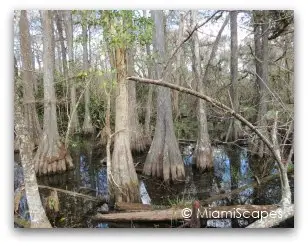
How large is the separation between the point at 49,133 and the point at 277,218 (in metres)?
2.35

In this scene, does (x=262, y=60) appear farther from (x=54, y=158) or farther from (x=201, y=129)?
(x=54, y=158)

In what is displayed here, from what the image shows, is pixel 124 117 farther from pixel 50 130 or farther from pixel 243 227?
pixel 243 227

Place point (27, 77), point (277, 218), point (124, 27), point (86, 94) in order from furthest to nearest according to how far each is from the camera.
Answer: point (86, 94)
point (27, 77)
point (277, 218)
point (124, 27)

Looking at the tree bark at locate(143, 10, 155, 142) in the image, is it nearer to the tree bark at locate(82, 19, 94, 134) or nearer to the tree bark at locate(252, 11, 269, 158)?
the tree bark at locate(82, 19, 94, 134)

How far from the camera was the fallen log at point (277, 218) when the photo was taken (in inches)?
125

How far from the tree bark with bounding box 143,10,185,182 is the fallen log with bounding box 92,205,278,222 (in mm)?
717

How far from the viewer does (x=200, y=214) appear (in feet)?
10.7

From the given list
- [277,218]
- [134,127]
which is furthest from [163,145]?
[277,218]

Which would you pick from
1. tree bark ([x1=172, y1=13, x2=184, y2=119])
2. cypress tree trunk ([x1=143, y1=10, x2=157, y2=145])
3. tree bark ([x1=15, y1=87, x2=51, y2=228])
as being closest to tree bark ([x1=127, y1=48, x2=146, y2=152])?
cypress tree trunk ([x1=143, y1=10, x2=157, y2=145])

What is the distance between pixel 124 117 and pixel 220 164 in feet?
3.90

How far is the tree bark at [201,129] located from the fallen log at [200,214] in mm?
738

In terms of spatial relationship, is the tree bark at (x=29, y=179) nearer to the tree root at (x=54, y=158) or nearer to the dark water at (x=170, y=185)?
the dark water at (x=170, y=185)
